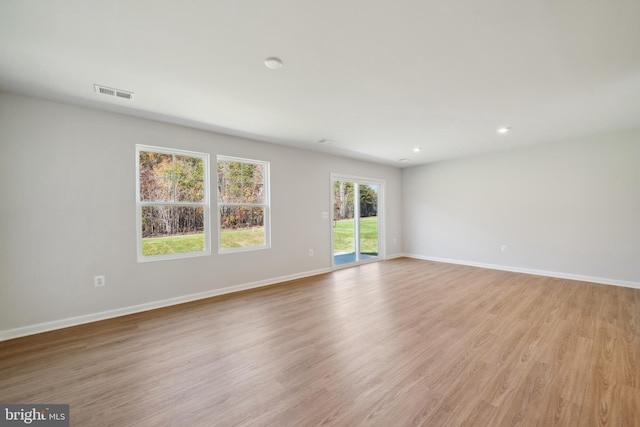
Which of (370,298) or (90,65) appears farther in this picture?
(370,298)

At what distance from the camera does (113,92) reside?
2590mm

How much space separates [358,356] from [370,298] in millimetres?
1526

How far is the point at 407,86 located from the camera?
254 cm

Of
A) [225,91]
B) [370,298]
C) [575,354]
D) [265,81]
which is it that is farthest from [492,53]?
[370,298]

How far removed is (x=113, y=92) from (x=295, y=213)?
3045 mm

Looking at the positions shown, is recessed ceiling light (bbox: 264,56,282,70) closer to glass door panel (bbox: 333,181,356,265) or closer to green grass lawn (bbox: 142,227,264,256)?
green grass lawn (bbox: 142,227,264,256)

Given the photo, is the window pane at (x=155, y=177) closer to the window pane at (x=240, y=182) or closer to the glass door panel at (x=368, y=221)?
the window pane at (x=240, y=182)

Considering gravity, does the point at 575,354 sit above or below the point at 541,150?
below

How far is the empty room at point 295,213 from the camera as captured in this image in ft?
5.44

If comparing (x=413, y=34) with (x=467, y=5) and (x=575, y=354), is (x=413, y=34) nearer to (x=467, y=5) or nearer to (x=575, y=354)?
(x=467, y=5)

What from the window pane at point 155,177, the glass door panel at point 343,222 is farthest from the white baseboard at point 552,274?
the window pane at point 155,177

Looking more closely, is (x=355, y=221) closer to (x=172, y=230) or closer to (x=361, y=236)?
(x=361, y=236)

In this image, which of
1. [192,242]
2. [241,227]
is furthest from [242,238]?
[192,242]

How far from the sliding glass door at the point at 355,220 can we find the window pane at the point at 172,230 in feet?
8.89
